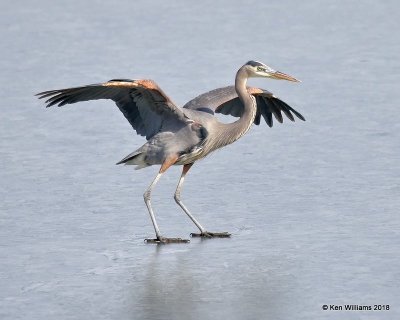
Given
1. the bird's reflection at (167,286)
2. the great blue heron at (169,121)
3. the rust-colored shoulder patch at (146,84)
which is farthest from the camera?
the great blue heron at (169,121)

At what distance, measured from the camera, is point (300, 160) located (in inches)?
460

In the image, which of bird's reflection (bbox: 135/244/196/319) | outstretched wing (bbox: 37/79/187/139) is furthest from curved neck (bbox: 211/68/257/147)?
bird's reflection (bbox: 135/244/196/319)

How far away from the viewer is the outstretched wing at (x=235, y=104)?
1112 centimetres

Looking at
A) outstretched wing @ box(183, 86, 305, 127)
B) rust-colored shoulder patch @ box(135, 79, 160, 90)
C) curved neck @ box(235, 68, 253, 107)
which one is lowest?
outstretched wing @ box(183, 86, 305, 127)

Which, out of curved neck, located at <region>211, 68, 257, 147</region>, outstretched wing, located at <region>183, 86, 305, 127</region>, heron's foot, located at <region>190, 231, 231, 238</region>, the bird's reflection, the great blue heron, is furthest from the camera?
outstretched wing, located at <region>183, 86, 305, 127</region>

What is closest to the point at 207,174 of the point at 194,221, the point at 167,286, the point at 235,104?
the point at 235,104

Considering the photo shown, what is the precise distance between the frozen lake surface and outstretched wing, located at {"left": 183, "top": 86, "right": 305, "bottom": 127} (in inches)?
17.6

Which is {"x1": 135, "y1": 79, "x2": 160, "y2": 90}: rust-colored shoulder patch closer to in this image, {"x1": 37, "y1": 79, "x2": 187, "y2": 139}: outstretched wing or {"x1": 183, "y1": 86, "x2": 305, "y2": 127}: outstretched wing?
{"x1": 37, "y1": 79, "x2": 187, "y2": 139}: outstretched wing

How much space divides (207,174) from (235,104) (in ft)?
2.43

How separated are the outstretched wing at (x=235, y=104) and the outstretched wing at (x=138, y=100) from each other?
46 cm

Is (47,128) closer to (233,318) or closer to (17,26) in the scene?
(17,26)

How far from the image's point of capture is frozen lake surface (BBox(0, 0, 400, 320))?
8156 millimetres

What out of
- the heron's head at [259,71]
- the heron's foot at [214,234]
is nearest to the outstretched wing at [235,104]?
the heron's head at [259,71]

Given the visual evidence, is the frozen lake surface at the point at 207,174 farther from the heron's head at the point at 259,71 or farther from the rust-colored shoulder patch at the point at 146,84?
the rust-colored shoulder patch at the point at 146,84
